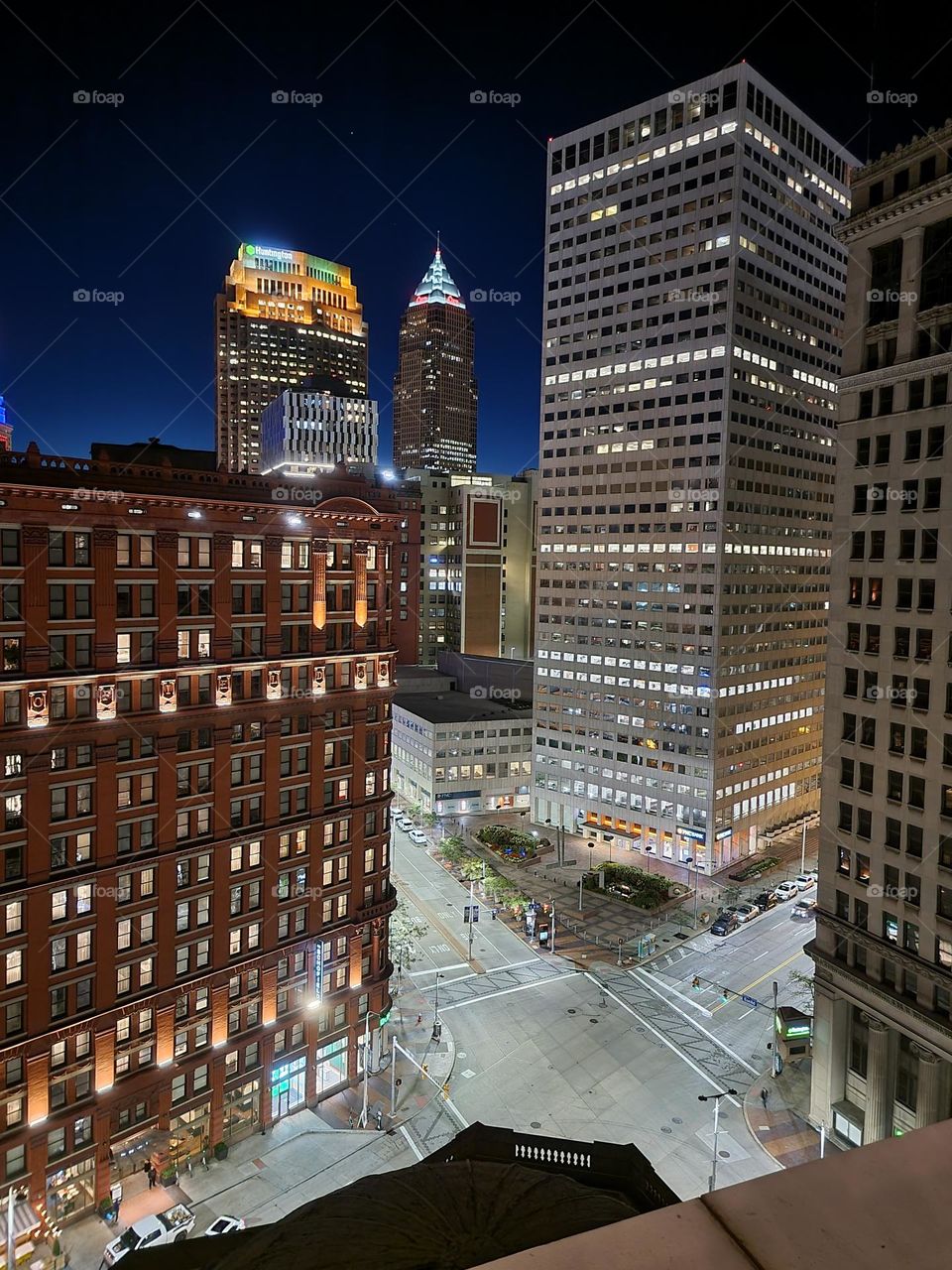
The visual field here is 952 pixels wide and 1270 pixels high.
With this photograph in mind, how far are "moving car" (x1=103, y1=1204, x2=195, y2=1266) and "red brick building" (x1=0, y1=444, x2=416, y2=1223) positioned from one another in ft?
12.7

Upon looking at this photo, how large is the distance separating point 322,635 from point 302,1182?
1212 inches

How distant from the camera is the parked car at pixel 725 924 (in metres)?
76.4

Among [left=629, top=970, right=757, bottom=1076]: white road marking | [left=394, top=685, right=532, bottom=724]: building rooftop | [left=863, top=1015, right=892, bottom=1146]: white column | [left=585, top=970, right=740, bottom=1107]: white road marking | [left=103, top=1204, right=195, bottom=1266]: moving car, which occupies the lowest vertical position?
[left=629, top=970, right=757, bottom=1076]: white road marking

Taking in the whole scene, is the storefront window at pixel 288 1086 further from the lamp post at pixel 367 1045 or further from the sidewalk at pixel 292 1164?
the lamp post at pixel 367 1045

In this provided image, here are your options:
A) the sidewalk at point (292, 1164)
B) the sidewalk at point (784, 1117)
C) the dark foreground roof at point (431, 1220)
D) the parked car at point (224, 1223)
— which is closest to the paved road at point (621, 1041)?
the sidewalk at point (784, 1117)

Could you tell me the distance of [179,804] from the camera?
46.1m

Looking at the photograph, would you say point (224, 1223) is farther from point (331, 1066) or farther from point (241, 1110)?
point (331, 1066)

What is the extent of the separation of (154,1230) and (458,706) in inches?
3270

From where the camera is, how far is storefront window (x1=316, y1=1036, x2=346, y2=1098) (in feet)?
170

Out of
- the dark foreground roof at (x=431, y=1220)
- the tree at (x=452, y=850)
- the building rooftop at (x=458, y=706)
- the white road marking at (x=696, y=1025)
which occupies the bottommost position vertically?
the white road marking at (x=696, y=1025)

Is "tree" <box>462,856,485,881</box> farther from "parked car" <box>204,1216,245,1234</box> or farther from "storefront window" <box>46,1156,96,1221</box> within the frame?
"storefront window" <box>46,1156,96,1221</box>

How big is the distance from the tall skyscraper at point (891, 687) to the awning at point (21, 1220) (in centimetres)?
4286

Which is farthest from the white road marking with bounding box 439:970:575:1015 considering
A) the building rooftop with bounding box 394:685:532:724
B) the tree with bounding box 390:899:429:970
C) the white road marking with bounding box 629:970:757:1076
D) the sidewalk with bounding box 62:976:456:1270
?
the building rooftop with bounding box 394:685:532:724

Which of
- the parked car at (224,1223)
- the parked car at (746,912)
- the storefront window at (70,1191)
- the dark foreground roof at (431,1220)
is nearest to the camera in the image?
the dark foreground roof at (431,1220)
